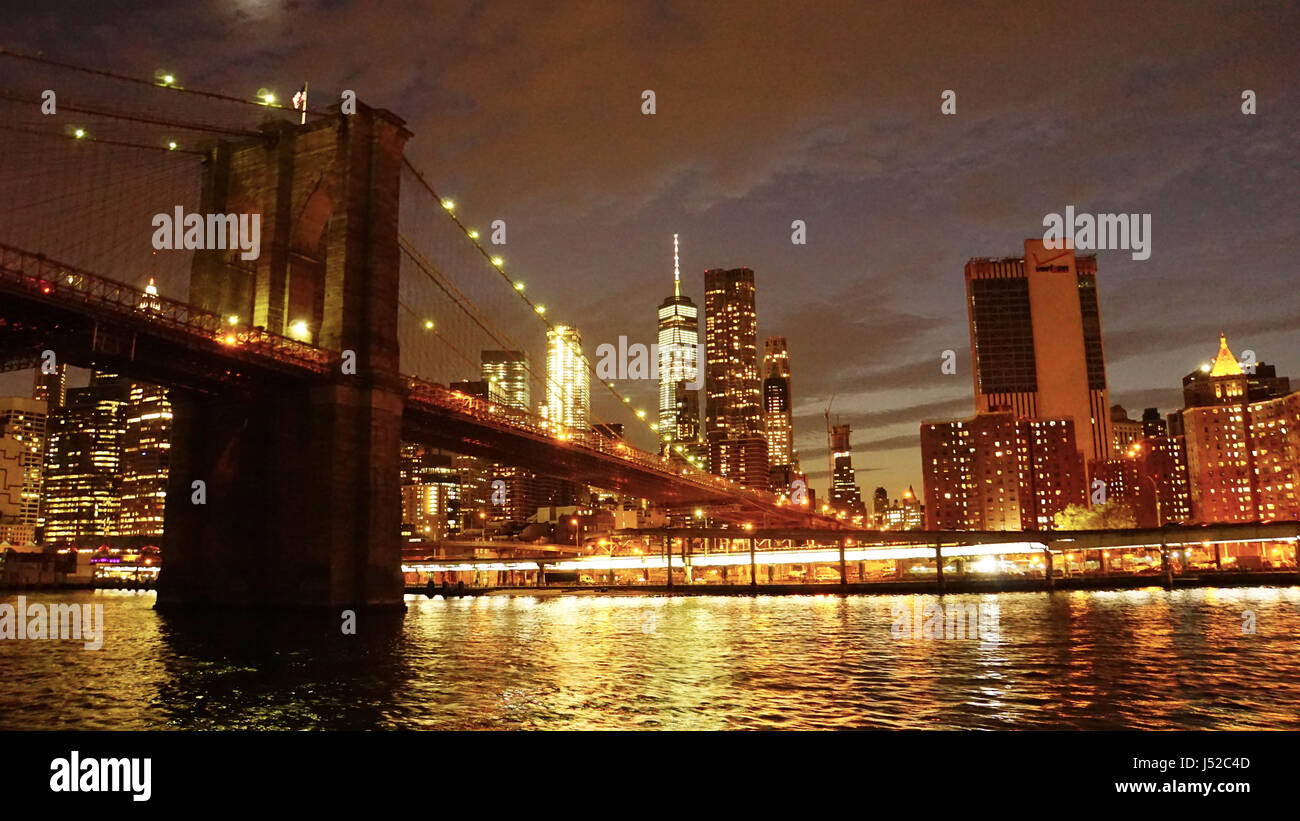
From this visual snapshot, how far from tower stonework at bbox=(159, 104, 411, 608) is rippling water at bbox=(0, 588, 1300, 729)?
6020mm

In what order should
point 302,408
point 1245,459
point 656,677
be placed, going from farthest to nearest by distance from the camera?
1. point 1245,459
2. point 302,408
3. point 656,677

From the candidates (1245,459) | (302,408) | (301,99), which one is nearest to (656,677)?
(302,408)

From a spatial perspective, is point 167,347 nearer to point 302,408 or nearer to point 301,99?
point 302,408

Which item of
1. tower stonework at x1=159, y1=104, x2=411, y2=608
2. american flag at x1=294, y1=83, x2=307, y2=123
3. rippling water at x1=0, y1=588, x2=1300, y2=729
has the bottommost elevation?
rippling water at x1=0, y1=588, x2=1300, y2=729

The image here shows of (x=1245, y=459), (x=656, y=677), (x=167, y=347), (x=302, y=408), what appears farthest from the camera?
(x=1245, y=459)

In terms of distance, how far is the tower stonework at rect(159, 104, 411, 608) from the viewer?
4719cm

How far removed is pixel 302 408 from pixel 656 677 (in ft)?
105

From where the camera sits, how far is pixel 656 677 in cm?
2370

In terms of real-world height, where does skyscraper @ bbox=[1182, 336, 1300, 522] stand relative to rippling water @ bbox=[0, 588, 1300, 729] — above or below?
above

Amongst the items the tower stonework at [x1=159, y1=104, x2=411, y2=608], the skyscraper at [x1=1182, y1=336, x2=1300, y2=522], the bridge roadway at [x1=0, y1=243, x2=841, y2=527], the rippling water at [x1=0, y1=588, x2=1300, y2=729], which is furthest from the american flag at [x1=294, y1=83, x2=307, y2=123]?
the skyscraper at [x1=1182, y1=336, x2=1300, y2=522]

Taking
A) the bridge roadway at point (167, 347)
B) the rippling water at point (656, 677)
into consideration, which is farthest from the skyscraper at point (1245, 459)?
the bridge roadway at point (167, 347)

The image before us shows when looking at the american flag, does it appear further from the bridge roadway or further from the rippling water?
the rippling water

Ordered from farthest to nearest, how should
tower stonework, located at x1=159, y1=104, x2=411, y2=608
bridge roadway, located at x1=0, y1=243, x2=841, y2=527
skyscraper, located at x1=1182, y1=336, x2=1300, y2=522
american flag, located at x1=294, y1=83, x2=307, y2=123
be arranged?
skyscraper, located at x1=1182, y1=336, x2=1300, y2=522 → american flag, located at x1=294, y1=83, x2=307, y2=123 → tower stonework, located at x1=159, y1=104, x2=411, y2=608 → bridge roadway, located at x1=0, y1=243, x2=841, y2=527

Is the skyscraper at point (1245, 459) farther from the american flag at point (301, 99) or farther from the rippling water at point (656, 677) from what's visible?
the american flag at point (301, 99)
